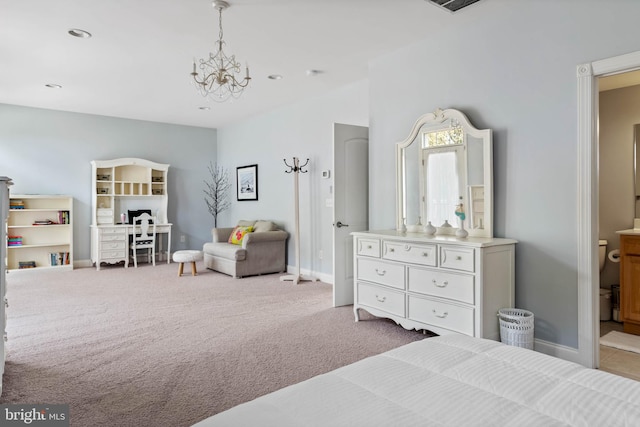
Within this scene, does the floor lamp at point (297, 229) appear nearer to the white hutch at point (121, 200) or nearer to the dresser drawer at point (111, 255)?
the white hutch at point (121, 200)

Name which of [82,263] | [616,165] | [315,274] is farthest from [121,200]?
[616,165]

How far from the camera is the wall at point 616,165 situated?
4.08m

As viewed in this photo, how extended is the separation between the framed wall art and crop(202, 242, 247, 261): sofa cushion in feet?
3.80

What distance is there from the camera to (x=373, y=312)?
3.66 meters

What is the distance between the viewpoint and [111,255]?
6945 millimetres

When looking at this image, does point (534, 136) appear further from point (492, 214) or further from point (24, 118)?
point (24, 118)

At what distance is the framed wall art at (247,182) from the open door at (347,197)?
3.18m

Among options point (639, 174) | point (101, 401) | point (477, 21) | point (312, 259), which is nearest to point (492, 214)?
point (477, 21)

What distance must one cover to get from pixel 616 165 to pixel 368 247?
2.76 meters

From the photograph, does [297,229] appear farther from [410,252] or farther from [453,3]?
[453,3]

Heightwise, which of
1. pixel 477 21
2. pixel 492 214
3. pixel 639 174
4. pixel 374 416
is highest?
pixel 477 21

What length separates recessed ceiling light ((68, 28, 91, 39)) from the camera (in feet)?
12.0

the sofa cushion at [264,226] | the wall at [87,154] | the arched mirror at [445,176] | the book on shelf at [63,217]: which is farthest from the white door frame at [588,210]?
the book on shelf at [63,217]

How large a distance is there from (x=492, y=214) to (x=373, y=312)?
1.32 metres
